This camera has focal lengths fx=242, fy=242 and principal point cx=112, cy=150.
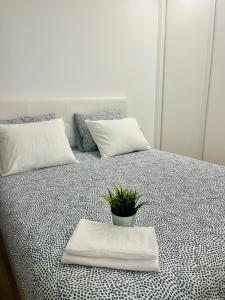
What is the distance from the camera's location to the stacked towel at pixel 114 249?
2.79ft

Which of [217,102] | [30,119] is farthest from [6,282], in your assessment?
[217,102]

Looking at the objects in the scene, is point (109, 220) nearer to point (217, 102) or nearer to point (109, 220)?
point (109, 220)

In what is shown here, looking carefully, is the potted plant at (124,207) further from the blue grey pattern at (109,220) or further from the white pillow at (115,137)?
the white pillow at (115,137)

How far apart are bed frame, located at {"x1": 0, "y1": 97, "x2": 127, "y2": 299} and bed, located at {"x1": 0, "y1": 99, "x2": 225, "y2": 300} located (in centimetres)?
65

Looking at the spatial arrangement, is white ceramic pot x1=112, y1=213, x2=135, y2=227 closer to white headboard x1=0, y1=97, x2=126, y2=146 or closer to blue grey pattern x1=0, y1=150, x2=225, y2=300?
blue grey pattern x1=0, y1=150, x2=225, y2=300

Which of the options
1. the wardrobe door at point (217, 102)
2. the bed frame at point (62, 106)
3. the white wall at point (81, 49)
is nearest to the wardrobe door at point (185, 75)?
the wardrobe door at point (217, 102)

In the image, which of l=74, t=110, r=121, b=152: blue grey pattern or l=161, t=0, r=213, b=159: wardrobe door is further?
l=161, t=0, r=213, b=159: wardrobe door

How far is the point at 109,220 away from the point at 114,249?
271 mm

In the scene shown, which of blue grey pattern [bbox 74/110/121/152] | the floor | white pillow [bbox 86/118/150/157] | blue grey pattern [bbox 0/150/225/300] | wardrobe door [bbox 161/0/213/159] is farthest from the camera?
wardrobe door [bbox 161/0/213/159]

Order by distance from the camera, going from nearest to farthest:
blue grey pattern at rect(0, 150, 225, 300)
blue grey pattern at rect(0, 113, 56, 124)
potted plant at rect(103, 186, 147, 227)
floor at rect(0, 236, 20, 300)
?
1. blue grey pattern at rect(0, 150, 225, 300)
2. potted plant at rect(103, 186, 147, 227)
3. floor at rect(0, 236, 20, 300)
4. blue grey pattern at rect(0, 113, 56, 124)

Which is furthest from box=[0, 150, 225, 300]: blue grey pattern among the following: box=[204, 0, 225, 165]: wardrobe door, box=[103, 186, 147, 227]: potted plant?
box=[204, 0, 225, 165]: wardrobe door

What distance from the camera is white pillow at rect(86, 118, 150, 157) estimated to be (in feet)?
7.51

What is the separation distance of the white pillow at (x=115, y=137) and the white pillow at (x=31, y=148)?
368 mm

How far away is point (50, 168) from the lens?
1937mm
